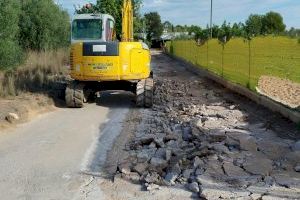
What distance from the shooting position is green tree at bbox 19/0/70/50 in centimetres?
2722

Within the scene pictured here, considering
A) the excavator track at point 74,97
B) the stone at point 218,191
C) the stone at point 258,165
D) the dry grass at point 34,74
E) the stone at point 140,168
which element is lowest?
the stone at point 218,191

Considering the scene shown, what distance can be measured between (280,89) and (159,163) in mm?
10133

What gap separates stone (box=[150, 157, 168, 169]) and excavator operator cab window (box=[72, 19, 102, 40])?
10303 mm

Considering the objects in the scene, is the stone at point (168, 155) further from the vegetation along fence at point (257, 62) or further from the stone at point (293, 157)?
the vegetation along fence at point (257, 62)

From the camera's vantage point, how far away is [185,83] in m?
20.1

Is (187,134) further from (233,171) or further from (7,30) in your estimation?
(7,30)

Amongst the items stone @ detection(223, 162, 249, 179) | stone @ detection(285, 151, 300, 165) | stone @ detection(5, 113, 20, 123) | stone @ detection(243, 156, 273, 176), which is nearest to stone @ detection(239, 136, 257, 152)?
stone @ detection(243, 156, 273, 176)

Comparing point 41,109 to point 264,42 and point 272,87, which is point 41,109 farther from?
point 264,42

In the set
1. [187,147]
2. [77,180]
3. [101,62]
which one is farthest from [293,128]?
[101,62]

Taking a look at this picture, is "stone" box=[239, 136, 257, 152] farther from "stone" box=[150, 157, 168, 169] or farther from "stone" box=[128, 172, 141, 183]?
"stone" box=[128, 172, 141, 183]

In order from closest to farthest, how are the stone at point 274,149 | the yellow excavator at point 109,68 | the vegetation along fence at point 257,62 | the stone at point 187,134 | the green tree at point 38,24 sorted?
the stone at point 274,149
the stone at point 187,134
the yellow excavator at point 109,68
the vegetation along fence at point 257,62
the green tree at point 38,24

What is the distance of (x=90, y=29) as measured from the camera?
17812 millimetres

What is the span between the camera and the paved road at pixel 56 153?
6.97 meters

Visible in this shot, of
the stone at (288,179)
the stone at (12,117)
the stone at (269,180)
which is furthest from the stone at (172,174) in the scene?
the stone at (12,117)
